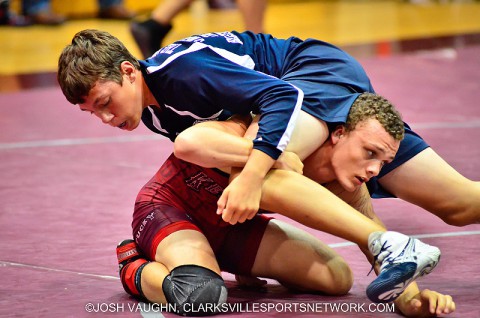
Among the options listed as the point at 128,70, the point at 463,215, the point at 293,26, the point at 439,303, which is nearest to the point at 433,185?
the point at 463,215

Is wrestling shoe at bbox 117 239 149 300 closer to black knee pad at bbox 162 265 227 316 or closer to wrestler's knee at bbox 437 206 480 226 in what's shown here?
black knee pad at bbox 162 265 227 316

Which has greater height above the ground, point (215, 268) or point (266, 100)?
point (266, 100)

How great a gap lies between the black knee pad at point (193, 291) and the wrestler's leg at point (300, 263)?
21 centimetres

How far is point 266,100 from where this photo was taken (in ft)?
7.81

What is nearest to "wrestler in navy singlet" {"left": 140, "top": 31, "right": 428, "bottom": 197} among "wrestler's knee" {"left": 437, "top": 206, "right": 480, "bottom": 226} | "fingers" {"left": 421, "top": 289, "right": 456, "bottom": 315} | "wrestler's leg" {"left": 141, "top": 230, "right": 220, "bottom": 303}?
"wrestler's knee" {"left": 437, "top": 206, "right": 480, "bottom": 226}

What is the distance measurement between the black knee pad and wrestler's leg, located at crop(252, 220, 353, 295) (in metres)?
0.21

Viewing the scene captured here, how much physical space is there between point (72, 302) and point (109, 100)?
52cm

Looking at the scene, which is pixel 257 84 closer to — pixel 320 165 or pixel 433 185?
pixel 320 165

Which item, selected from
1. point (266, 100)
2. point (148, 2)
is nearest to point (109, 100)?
point (266, 100)

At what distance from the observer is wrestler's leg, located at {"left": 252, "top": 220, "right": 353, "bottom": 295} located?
99.4 inches

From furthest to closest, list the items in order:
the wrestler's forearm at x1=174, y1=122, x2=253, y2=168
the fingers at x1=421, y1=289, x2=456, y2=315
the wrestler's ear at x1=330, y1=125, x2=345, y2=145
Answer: the wrestler's ear at x1=330, y1=125, x2=345, y2=145 → the wrestler's forearm at x1=174, y1=122, x2=253, y2=168 → the fingers at x1=421, y1=289, x2=456, y2=315

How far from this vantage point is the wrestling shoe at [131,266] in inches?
98.7

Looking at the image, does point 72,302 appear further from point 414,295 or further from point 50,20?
point 50,20

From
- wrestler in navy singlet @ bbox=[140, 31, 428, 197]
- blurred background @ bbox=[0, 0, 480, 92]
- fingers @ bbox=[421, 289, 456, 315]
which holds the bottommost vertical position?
blurred background @ bbox=[0, 0, 480, 92]
